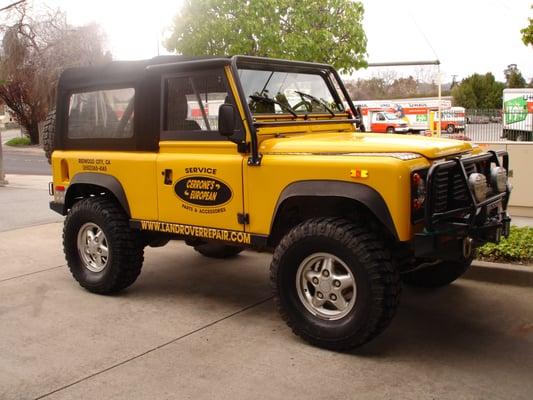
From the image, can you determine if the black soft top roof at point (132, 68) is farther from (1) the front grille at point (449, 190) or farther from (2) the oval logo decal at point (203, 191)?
(1) the front grille at point (449, 190)

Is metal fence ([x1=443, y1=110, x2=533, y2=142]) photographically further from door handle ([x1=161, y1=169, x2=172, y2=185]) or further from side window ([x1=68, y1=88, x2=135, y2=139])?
door handle ([x1=161, y1=169, x2=172, y2=185])

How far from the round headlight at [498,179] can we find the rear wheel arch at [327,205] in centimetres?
94

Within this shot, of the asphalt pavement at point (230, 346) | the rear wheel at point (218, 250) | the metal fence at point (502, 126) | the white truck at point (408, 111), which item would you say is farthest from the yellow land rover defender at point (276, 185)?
the white truck at point (408, 111)

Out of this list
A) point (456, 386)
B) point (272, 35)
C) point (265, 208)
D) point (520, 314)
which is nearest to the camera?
point (456, 386)

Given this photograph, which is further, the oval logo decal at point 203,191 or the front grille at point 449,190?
the oval logo decal at point 203,191

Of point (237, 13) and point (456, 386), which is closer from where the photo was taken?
point (456, 386)

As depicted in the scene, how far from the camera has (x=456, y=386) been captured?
371cm

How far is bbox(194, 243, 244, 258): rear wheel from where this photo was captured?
23.4ft

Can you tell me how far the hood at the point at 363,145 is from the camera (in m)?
4.20

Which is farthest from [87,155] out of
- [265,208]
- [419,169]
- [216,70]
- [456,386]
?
[456,386]

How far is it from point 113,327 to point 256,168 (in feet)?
5.77

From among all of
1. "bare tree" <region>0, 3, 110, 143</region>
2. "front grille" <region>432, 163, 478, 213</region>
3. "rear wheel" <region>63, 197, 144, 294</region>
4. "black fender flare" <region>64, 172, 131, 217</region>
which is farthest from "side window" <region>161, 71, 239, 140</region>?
"bare tree" <region>0, 3, 110, 143</region>

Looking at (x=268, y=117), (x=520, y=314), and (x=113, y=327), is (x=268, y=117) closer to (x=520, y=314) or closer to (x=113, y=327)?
(x=113, y=327)

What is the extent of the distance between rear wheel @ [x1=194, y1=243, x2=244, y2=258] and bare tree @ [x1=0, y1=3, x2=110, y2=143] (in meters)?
31.3
